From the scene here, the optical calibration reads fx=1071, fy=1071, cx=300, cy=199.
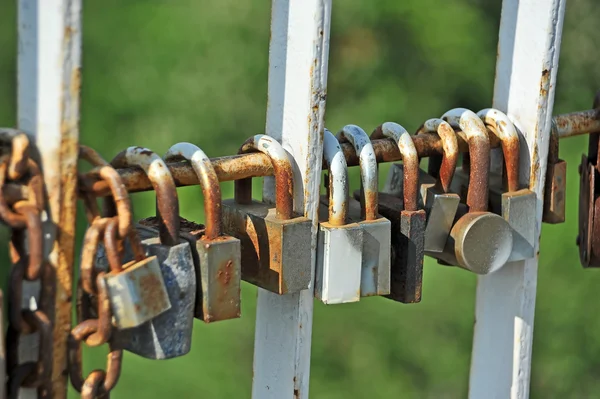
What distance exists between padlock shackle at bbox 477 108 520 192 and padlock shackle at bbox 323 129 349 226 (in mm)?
236

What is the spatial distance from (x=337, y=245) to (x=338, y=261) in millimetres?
18

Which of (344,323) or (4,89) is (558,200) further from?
(4,89)

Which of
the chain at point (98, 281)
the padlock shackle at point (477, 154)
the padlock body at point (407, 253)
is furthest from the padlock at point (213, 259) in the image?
the padlock shackle at point (477, 154)

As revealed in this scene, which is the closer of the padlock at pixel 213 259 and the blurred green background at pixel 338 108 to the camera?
the padlock at pixel 213 259

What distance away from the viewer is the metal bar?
102cm

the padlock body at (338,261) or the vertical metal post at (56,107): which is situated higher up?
the vertical metal post at (56,107)

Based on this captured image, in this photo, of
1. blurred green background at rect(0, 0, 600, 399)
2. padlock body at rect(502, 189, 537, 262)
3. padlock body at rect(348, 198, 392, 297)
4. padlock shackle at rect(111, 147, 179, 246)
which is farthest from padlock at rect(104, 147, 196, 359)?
blurred green background at rect(0, 0, 600, 399)

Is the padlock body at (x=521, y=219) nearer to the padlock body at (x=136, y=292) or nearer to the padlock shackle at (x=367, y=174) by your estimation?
the padlock shackle at (x=367, y=174)

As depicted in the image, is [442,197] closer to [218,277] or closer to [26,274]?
[218,277]

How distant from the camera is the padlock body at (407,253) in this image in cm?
119

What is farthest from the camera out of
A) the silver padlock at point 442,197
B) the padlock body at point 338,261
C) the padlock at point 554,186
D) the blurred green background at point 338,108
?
the blurred green background at point 338,108

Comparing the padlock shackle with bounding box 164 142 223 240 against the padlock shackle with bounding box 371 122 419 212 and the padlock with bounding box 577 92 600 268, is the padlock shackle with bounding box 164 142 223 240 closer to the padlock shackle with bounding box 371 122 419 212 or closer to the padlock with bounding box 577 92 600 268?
the padlock shackle with bounding box 371 122 419 212

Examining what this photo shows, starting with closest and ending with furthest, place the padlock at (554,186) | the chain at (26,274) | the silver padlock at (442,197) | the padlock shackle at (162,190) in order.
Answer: the chain at (26,274), the padlock shackle at (162,190), the silver padlock at (442,197), the padlock at (554,186)

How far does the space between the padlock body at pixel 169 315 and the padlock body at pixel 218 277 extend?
2cm
